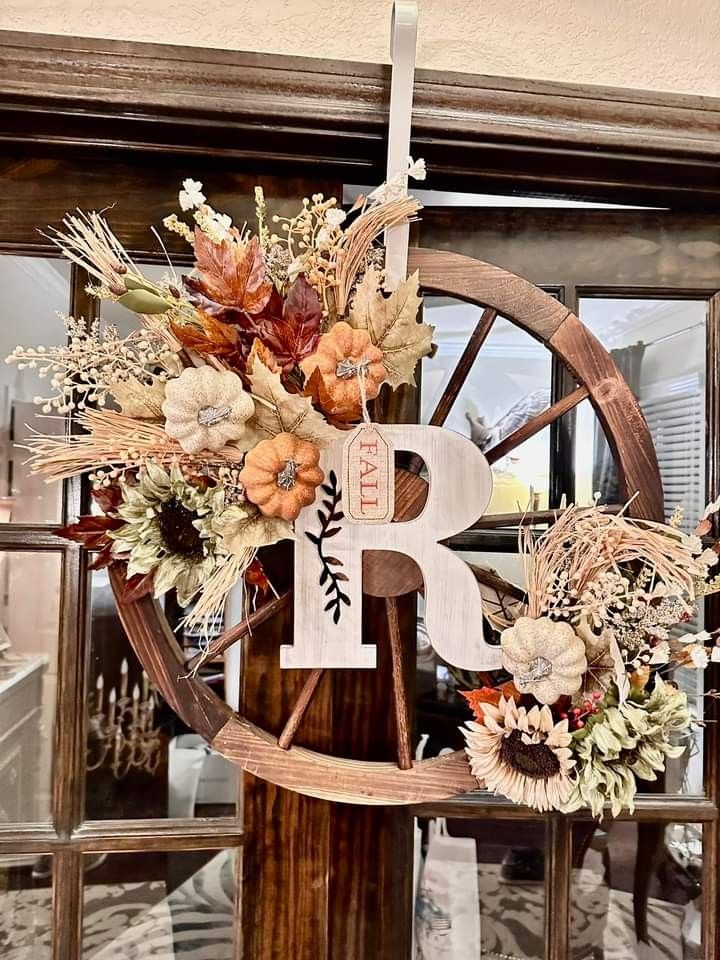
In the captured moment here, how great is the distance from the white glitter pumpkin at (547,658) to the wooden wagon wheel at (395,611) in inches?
5.4

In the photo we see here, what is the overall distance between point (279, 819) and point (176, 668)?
0.29 meters

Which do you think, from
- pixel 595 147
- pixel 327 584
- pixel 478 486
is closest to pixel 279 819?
pixel 327 584

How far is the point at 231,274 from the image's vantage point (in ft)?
2.22

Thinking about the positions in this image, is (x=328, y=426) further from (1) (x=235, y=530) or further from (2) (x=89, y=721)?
(2) (x=89, y=721)

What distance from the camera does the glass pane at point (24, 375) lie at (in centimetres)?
89

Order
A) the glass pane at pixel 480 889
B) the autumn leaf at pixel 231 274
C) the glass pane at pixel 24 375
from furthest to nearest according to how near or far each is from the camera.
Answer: the glass pane at pixel 480 889
the glass pane at pixel 24 375
the autumn leaf at pixel 231 274

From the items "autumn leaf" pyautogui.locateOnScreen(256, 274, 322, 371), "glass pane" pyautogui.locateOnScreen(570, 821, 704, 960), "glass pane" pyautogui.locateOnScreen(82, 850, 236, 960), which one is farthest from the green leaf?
"glass pane" pyautogui.locateOnScreen(570, 821, 704, 960)

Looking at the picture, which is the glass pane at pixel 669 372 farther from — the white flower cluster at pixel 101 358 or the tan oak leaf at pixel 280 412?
the white flower cluster at pixel 101 358

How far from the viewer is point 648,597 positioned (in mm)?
741

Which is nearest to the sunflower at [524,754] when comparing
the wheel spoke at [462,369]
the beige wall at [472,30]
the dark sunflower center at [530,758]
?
→ the dark sunflower center at [530,758]

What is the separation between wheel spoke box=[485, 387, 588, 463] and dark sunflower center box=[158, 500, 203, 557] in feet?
1.22

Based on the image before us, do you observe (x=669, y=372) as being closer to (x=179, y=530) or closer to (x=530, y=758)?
(x=530, y=758)

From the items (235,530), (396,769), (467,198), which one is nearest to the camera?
(235,530)

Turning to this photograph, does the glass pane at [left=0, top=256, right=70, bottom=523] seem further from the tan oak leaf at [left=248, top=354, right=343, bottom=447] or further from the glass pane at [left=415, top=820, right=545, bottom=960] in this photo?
the glass pane at [left=415, top=820, right=545, bottom=960]
